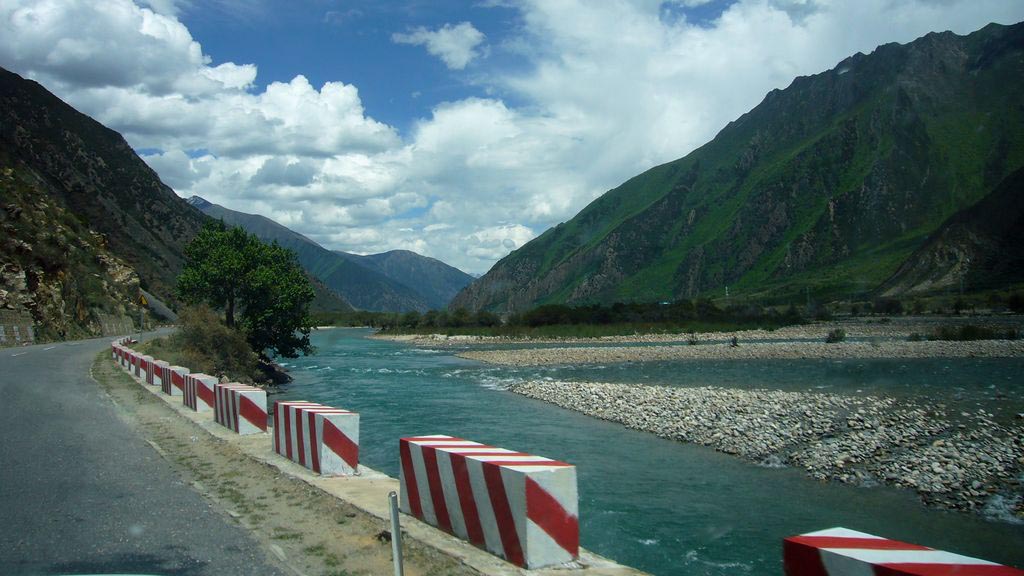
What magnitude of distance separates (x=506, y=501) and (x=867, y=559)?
321 cm

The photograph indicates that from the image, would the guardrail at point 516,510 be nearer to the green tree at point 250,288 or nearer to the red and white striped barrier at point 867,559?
the red and white striped barrier at point 867,559

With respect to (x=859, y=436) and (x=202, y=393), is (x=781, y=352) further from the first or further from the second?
(x=202, y=393)

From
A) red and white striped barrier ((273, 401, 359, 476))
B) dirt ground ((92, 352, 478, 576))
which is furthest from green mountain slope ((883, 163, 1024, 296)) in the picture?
dirt ground ((92, 352, 478, 576))

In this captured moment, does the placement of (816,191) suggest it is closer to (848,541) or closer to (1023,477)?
(1023,477)

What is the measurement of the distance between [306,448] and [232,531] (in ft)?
10.5

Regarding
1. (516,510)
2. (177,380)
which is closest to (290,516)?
(516,510)

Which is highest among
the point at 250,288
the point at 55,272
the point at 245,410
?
the point at 55,272

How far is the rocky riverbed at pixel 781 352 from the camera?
4881cm

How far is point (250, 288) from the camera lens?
42.3m

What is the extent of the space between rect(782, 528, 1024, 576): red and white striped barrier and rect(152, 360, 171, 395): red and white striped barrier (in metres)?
20.3

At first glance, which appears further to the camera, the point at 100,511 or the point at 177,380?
the point at 177,380

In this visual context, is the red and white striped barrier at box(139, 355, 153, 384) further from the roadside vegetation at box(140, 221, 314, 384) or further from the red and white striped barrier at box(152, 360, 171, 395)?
the roadside vegetation at box(140, 221, 314, 384)

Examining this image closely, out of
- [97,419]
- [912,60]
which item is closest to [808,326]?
[97,419]

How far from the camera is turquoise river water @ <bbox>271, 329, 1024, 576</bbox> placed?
1188cm
